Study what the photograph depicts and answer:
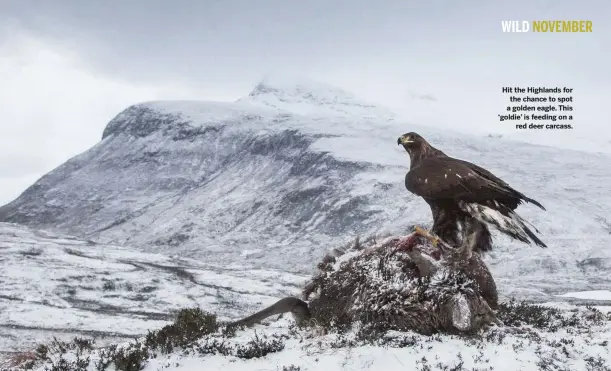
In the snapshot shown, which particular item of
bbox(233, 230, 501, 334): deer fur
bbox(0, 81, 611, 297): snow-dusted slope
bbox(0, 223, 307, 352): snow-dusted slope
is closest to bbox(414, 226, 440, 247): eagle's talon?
bbox(233, 230, 501, 334): deer fur

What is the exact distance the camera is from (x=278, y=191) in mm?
119938

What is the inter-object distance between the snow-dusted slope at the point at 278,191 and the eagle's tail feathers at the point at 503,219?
5475cm

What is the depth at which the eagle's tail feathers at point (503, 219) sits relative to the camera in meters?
6.95

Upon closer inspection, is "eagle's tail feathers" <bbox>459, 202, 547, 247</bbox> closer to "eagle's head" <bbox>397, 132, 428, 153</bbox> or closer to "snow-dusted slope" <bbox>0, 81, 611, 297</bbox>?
"eagle's head" <bbox>397, 132, 428, 153</bbox>

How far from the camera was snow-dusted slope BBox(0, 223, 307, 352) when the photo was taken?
43.6 metres

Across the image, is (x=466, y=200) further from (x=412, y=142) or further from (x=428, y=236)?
(x=412, y=142)

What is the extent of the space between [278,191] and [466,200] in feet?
371

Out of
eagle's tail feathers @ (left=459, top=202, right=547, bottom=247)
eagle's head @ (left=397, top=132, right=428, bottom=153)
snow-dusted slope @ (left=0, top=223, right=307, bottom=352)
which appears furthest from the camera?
snow-dusted slope @ (left=0, top=223, right=307, bottom=352)

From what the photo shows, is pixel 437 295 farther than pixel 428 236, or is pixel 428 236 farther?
pixel 428 236

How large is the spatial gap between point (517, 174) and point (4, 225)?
12272 centimetres

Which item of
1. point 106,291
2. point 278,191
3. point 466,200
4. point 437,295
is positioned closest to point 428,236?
point 466,200

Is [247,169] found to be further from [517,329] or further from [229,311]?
[517,329]

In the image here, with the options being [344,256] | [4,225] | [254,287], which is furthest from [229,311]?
[4,225]

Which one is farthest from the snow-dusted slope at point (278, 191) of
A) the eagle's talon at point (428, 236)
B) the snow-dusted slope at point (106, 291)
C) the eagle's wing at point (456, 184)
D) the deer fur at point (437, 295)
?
the eagle's wing at point (456, 184)
